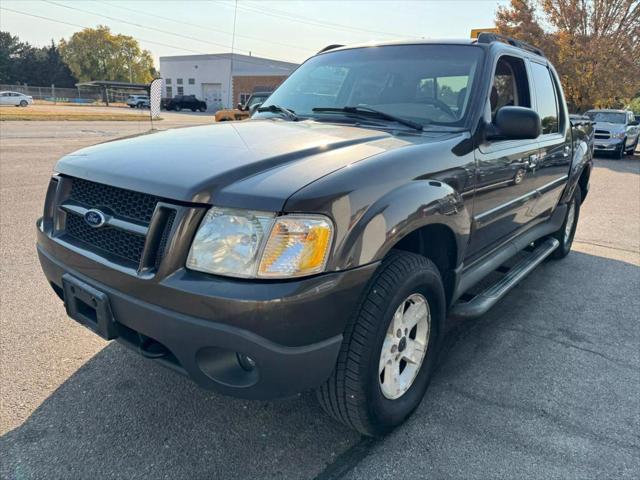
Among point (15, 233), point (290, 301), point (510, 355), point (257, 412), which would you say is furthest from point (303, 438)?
point (15, 233)

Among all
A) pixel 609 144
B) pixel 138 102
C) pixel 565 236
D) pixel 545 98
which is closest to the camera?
pixel 545 98

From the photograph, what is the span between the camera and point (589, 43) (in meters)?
22.2

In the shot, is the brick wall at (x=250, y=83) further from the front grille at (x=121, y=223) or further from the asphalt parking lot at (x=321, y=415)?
the front grille at (x=121, y=223)

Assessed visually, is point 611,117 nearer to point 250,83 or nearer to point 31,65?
point 250,83

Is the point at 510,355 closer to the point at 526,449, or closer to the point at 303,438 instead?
the point at 526,449

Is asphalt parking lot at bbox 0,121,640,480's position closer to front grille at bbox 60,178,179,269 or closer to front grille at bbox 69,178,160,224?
front grille at bbox 60,178,179,269

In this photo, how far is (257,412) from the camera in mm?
2521

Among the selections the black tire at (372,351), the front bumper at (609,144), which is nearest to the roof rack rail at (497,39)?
the black tire at (372,351)

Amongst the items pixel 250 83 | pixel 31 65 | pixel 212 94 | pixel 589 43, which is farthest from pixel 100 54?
pixel 589 43

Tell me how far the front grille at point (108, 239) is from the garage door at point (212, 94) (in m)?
62.3

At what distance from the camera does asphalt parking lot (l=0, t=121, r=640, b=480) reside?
7.11ft

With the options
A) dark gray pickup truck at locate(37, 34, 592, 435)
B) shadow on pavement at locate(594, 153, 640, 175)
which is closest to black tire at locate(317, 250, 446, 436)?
dark gray pickup truck at locate(37, 34, 592, 435)

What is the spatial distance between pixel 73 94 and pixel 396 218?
80.4 m

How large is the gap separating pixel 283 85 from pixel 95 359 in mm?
2366
